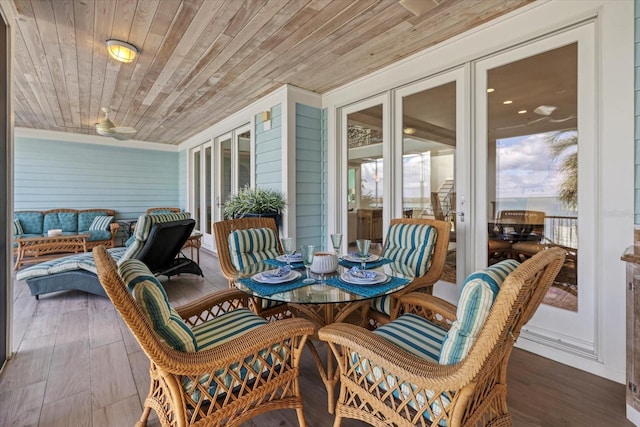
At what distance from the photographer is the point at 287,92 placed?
12.8 feet

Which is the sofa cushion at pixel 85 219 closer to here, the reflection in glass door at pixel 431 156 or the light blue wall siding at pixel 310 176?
the light blue wall siding at pixel 310 176

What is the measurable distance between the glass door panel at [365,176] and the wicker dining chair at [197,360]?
2.48 m

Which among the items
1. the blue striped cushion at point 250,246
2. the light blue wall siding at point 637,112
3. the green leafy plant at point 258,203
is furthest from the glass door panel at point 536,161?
the green leafy plant at point 258,203

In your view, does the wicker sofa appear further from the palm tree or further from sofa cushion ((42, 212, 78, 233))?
the palm tree

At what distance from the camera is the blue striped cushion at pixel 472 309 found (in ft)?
3.22

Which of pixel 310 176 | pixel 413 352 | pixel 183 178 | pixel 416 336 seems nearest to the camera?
pixel 413 352

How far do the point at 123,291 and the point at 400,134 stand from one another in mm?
3084

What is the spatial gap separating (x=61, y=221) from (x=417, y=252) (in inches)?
295

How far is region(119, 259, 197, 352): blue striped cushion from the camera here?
1.17 meters

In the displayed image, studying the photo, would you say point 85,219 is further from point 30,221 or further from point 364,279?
point 364,279

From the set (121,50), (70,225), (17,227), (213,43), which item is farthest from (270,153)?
(17,227)

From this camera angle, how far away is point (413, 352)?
4.46ft

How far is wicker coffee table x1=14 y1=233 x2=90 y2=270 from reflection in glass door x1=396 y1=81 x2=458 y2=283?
590 cm

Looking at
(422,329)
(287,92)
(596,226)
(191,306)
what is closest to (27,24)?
(287,92)
